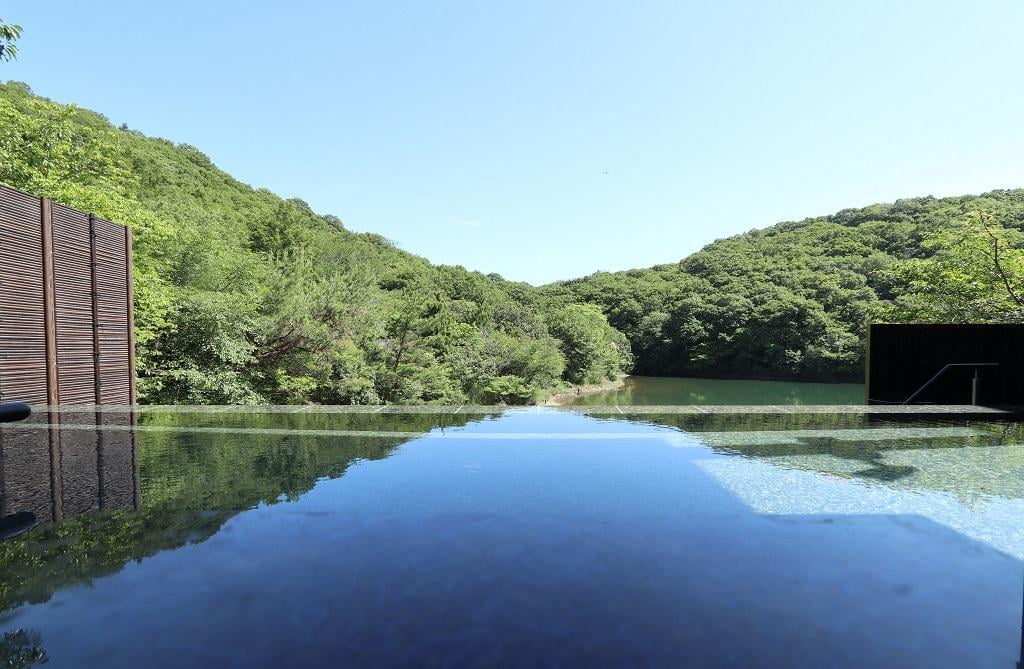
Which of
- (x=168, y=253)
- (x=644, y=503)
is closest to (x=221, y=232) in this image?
(x=168, y=253)

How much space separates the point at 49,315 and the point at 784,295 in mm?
36022

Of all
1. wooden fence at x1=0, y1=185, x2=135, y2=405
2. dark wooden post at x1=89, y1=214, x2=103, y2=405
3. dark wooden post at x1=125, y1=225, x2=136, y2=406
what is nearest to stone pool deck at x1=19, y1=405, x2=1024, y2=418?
wooden fence at x1=0, y1=185, x2=135, y2=405

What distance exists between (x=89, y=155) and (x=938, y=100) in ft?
64.9

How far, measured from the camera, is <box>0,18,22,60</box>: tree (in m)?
3.66

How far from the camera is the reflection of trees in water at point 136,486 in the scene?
185 cm

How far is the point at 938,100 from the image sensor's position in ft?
45.2

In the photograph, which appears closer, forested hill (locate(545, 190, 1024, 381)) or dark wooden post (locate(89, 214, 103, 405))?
dark wooden post (locate(89, 214, 103, 405))

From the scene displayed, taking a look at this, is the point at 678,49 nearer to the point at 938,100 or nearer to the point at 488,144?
the point at 938,100

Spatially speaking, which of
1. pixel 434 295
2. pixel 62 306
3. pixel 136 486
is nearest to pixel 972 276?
pixel 136 486

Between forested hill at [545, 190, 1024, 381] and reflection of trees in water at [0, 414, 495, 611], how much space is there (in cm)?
2374

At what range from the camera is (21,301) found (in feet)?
19.0

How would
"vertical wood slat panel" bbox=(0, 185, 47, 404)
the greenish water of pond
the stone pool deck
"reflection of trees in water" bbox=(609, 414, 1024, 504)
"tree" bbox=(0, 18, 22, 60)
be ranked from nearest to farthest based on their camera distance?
"reflection of trees in water" bbox=(609, 414, 1024, 504)
"tree" bbox=(0, 18, 22, 60)
the stone pool deck
"vertical wood slat panel" bbox=(0, 185, 47, 404)
the greenish water of pond

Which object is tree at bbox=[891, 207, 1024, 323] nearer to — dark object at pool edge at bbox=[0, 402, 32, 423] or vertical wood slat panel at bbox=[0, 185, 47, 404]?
dark object at pool edge at bbox=[0, 402, 32, 423]

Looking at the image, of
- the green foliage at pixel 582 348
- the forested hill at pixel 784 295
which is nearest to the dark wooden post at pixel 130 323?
the forested hill at pixel 784 295
